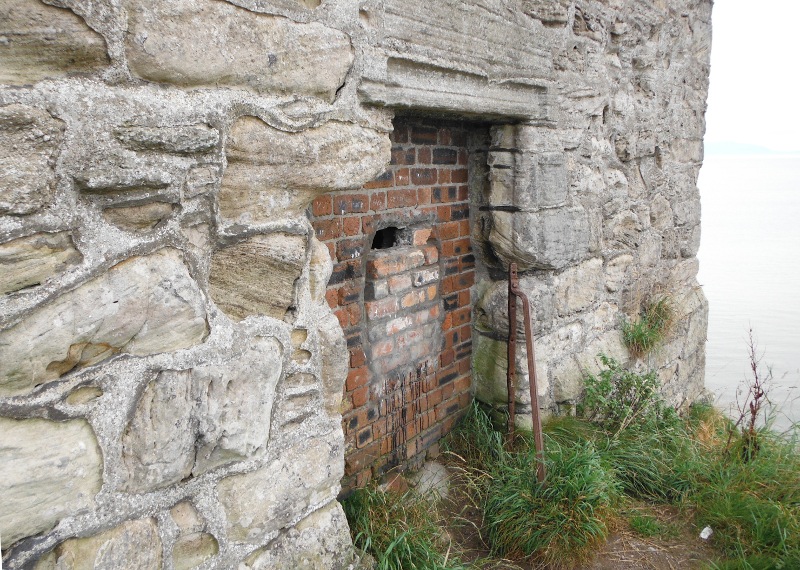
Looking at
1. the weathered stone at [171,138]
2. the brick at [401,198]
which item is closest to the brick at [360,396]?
the brick at [401,198]

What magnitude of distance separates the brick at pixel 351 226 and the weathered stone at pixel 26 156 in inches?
51.1

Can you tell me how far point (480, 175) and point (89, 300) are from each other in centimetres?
214

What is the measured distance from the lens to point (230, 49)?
1.41 metres

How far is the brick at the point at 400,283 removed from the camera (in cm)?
262

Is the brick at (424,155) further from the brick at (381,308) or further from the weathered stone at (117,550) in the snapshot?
the weathered stone at (117,550)

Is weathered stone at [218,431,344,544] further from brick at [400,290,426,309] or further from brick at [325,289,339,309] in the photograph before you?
brick at [400,290,426,309]

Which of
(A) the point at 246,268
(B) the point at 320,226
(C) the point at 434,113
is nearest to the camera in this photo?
(A) the point at 246,268

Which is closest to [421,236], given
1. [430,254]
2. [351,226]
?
[430,254]

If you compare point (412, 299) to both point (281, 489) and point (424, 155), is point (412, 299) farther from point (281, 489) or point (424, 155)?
point (281, 489)

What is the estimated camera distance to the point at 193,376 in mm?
1411

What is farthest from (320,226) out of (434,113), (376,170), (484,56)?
(484,56)

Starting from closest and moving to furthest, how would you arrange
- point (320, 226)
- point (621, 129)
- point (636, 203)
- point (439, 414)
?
point (320, 226) → point (439, 414) → point (621, 129) → point (636, 203)

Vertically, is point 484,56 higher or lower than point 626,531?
higher

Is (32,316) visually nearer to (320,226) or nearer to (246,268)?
(246,268)
